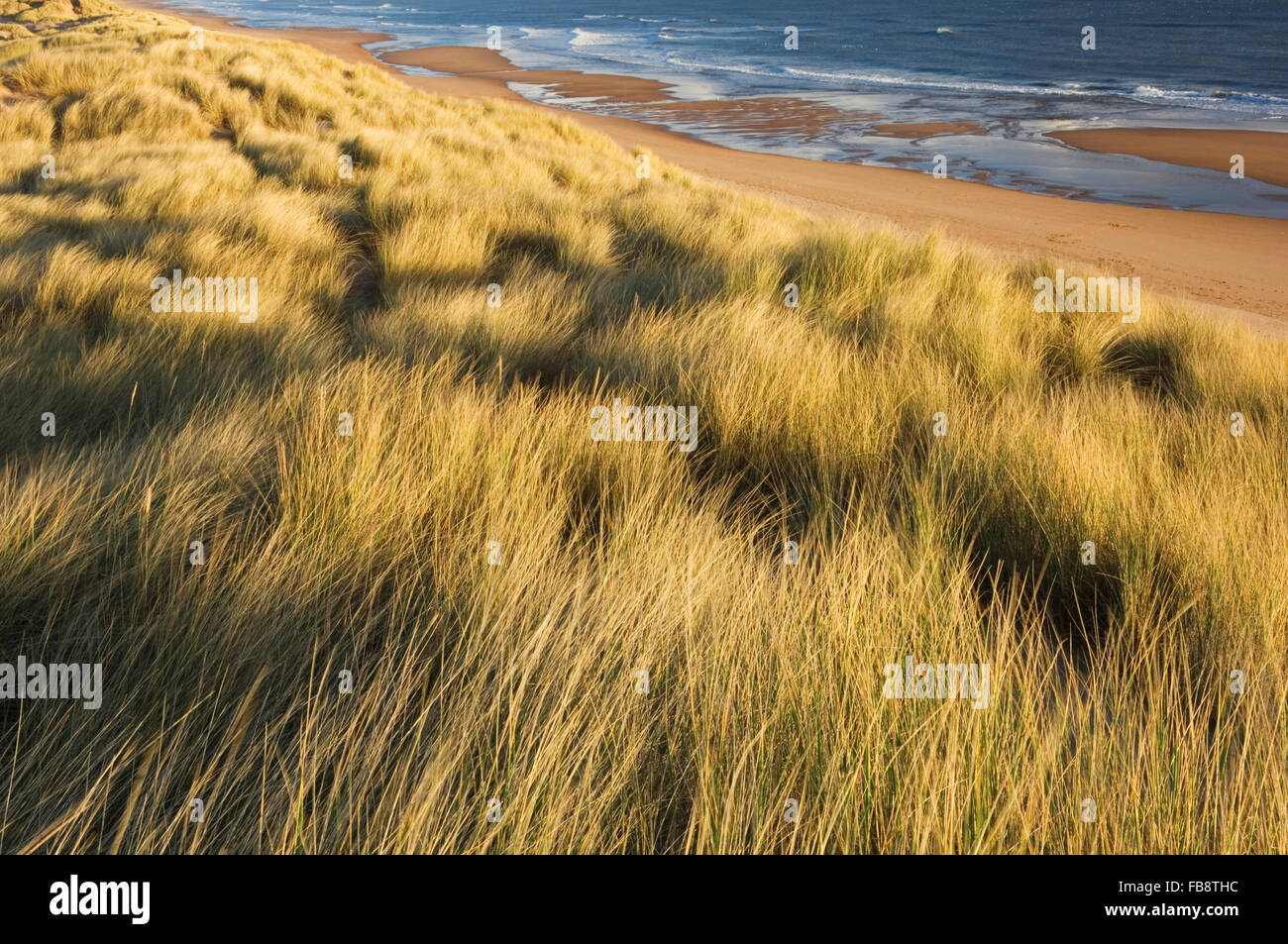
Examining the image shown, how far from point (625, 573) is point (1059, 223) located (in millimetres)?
14850

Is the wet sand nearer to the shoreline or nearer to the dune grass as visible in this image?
the shoreline

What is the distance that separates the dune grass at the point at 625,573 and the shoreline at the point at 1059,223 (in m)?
5.43

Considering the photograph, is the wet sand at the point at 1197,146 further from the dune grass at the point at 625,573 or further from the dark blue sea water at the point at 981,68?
the dune grass at the point at 625,573

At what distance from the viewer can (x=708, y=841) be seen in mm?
1260

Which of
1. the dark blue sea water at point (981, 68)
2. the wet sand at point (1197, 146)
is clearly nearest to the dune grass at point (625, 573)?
the dark blue sea water at point (981, 68)

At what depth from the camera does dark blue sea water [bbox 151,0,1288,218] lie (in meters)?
18.6

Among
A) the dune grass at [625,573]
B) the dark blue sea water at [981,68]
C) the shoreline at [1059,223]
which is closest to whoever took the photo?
the dune grass at [625,573]

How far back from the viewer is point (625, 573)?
193cm

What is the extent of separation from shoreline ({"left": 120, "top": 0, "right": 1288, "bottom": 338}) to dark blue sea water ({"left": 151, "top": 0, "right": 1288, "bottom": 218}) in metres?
1.45

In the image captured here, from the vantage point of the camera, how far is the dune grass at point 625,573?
133 cm

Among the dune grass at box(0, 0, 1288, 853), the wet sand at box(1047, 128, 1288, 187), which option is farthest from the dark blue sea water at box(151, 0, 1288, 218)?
the dune grass at box(0, 0, 1288, 853)
